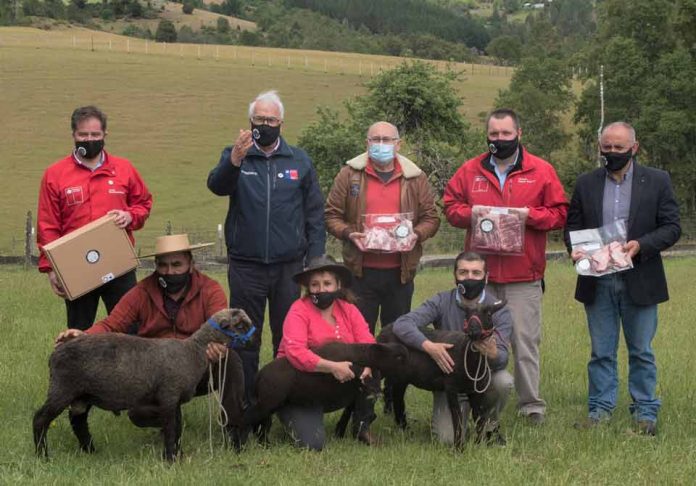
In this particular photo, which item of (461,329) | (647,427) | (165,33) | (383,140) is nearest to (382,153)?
(383,140)

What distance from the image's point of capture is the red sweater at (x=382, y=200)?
8.16 meters

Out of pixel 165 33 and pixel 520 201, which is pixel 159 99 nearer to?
pixel 165 33

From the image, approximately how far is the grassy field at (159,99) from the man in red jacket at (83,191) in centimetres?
2546

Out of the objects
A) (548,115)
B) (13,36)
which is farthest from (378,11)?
(548,115)

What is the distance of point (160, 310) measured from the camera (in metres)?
7.32

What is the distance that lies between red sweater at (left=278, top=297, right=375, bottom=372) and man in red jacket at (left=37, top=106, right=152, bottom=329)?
1616mm

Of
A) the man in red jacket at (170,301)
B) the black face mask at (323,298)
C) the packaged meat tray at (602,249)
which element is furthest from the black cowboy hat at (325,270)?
the packaged meat tray at (602,249)

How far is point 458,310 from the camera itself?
7.42 meters

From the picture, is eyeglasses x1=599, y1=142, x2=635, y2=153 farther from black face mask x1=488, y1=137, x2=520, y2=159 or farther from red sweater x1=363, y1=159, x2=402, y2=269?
red sweater x1=363, y1=159, x2=402, y2=269

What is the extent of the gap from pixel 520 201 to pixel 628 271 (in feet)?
3.41

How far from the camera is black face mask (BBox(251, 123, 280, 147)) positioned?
7.62 m

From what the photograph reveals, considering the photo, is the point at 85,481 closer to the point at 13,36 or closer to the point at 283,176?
the point at 283,176

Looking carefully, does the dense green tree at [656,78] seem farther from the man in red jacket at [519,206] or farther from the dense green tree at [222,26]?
the dense green tree at [222,26]

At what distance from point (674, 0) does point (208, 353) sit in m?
41.7
